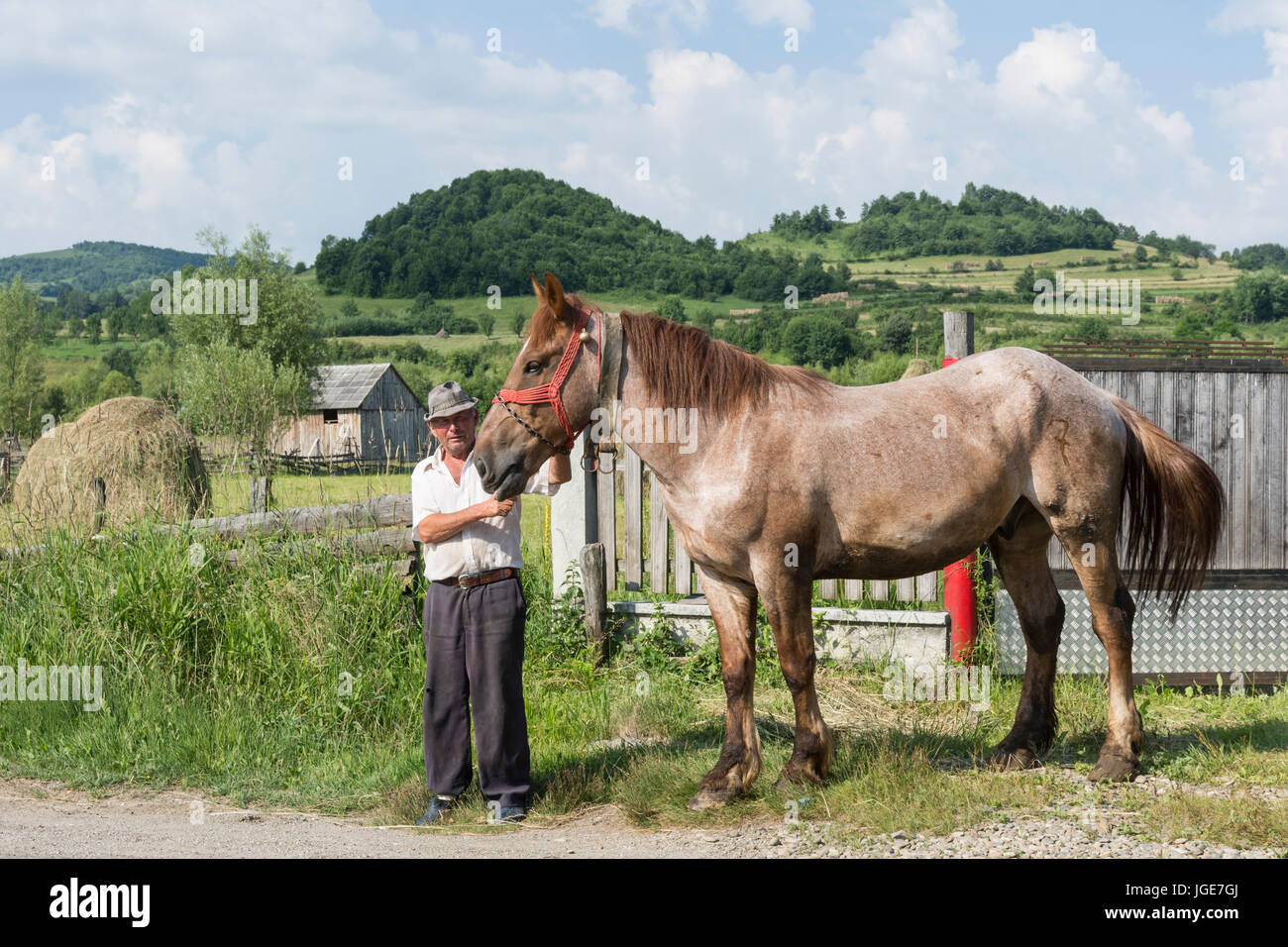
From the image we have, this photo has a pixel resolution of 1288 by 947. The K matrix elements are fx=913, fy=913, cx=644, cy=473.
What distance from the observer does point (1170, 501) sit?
4.75 meters

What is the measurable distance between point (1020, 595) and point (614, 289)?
223 ft

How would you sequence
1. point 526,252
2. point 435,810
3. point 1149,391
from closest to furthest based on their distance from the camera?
point 435,810
point 1149,391
point 526,252

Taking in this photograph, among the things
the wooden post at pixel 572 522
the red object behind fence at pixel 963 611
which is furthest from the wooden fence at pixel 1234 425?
the wooden post at pixel 572 522

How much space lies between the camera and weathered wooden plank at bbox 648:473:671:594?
7.38 m

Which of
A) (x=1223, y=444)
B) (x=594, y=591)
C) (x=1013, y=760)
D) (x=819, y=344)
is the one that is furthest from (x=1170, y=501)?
(x=819, y=344)

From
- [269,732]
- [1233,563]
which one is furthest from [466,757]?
[1233,563]

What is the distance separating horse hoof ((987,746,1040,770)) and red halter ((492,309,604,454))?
2744 millimetres

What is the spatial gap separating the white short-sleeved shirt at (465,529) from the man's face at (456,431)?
78 mm

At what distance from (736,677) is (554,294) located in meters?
1.99

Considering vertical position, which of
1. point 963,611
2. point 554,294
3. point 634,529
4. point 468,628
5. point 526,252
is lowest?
point 963,611

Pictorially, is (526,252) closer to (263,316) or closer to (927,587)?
(263,316)

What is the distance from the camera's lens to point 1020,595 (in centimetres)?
494

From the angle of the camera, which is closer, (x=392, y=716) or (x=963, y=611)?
(x=392, y=716)

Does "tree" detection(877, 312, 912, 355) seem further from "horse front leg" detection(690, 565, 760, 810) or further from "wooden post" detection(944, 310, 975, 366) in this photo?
"horse front leg" detection(690, 565, 760, 810)
